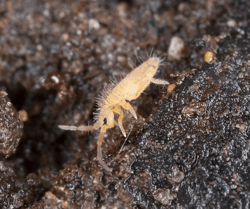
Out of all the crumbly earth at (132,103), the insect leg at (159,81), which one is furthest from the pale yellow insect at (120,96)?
the crumbly earth at (132,103)

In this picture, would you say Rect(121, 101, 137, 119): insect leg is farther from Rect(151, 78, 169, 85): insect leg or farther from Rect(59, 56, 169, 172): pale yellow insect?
Rect(151, 78, 169, 85): insect leg

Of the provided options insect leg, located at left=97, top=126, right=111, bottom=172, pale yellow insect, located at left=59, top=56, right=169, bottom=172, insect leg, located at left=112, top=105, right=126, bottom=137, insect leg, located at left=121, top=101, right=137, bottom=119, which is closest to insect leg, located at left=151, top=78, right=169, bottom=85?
pale yellow insect, located at left=59, top=56, right=169, bottom=172

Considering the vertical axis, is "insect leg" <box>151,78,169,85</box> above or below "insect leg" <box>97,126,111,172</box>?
above

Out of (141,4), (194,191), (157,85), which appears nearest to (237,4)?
(141,4)

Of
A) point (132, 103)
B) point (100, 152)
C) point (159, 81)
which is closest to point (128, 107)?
point (132, 103)

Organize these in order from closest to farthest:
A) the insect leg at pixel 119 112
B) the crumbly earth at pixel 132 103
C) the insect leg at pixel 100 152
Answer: the crumbly earth at pixel 132 103 < the insect leg at pixel 100 152 < the insect leg at pixel 119 112

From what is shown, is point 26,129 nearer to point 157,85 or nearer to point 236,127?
point 157,85

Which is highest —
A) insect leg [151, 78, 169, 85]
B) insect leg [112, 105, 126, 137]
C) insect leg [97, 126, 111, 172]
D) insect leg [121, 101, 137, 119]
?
insect leg [151, 78, 169, 85]

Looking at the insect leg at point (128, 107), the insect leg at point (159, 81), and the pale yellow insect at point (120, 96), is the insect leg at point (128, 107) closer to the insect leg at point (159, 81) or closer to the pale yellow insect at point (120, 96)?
the pale yellow insect at point (120, 96)
